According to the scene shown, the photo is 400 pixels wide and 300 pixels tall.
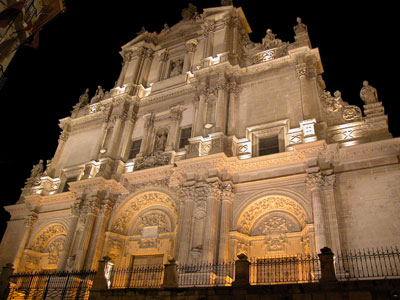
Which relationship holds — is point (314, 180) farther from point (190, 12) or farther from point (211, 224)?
point (190, 12)

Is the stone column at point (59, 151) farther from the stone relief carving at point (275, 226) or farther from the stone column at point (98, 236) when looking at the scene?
the stone relief carving at point (275, 226)

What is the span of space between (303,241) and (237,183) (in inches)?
161

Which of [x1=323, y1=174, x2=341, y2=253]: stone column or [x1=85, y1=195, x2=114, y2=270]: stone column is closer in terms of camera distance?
[x1=323, y1=174, x2=341, y2=253]: stone column

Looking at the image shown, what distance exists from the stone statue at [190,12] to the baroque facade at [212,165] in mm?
178

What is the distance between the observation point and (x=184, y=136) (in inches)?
848

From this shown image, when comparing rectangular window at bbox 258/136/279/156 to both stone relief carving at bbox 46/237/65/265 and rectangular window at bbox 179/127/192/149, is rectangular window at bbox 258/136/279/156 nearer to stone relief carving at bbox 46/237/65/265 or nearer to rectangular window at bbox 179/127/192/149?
rectangular window at bbox 179/127/192/149

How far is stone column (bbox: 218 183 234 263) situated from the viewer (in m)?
15.6

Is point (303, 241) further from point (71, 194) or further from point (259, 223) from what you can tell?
point (71, 194)

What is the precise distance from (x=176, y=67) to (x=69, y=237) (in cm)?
1375

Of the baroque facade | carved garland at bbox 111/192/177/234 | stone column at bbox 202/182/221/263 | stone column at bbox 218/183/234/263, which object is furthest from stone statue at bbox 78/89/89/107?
stone column at bbox 218/183/234/263

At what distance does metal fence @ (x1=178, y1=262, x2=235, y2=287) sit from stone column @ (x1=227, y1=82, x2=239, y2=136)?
7.48 metres

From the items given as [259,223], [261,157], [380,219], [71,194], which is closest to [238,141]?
[261,157]

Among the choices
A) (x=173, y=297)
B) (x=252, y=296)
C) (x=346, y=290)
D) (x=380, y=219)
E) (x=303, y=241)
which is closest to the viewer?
(x=346, y=290)

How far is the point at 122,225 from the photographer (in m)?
20.5
